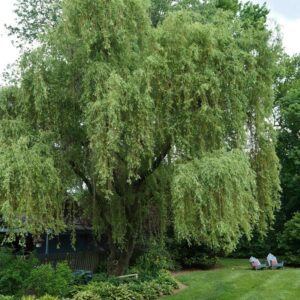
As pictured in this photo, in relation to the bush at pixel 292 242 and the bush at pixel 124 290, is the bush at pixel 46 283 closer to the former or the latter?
the bush at pixel 124 290

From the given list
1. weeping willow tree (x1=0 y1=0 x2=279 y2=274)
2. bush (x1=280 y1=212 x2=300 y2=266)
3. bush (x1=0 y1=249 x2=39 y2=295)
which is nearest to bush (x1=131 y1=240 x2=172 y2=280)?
bush (x1=0 y1=249 x2=39 y2=295)

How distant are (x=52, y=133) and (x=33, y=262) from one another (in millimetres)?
4065

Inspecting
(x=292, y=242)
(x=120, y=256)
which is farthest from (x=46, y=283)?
(x=292, y=242)

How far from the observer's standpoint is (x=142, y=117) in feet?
33.0

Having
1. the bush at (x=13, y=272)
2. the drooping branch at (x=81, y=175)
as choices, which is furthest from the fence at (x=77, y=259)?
the drooping branch at (x=81, y=175)

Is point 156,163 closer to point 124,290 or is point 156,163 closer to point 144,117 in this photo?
point 144,117

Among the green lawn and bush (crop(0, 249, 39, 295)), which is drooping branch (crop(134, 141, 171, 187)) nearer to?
the green lawn

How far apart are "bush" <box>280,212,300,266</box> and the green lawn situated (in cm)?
415

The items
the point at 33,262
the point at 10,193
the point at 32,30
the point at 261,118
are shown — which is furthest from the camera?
the point at 32,30

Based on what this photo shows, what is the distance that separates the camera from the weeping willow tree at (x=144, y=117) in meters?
9.22

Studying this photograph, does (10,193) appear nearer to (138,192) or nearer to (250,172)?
(138,192)

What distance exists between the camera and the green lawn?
475 inches

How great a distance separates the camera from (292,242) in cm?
2042

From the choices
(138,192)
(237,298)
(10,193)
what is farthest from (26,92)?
(237,298)
